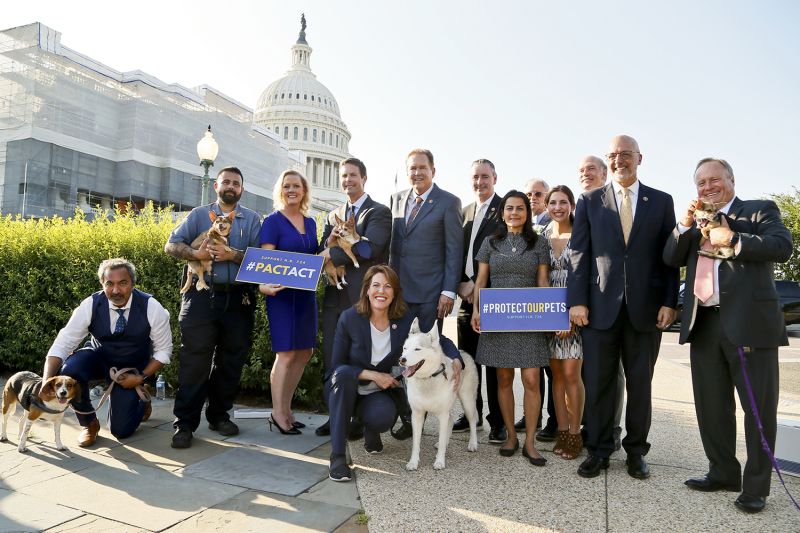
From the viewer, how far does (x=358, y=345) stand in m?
4.36

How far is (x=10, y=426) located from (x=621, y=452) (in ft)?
18.7

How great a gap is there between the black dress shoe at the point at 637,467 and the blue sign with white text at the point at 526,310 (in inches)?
42.8

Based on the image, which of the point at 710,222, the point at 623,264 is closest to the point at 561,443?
the point at 623,264

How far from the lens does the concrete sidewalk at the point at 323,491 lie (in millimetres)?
3236

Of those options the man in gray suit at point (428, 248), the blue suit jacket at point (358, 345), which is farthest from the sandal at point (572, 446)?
the man in gray suit at point (428, 248)

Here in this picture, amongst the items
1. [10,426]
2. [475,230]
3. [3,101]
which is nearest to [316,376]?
[475,230]

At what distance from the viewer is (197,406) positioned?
16.0 ft

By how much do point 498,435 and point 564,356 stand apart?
3.34ft

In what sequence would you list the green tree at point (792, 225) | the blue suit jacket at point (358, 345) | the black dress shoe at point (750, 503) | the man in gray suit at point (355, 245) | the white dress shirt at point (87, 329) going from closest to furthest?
the black dress shoe at point (750, 503) → the blue suit jacket at point (358, 345) → the white dress shirt at point (87, 329) → the man in gray suit at point (355, 245) → the green tree at point (792, 225)

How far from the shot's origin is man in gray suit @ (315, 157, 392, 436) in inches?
190

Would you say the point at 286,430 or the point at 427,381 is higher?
the point at 427,381

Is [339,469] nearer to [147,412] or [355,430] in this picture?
[355,430]

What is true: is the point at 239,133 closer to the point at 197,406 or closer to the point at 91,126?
the point at 91,126

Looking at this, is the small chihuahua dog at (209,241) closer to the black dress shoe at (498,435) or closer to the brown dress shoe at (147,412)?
the brown dress shoe at (147,412)
